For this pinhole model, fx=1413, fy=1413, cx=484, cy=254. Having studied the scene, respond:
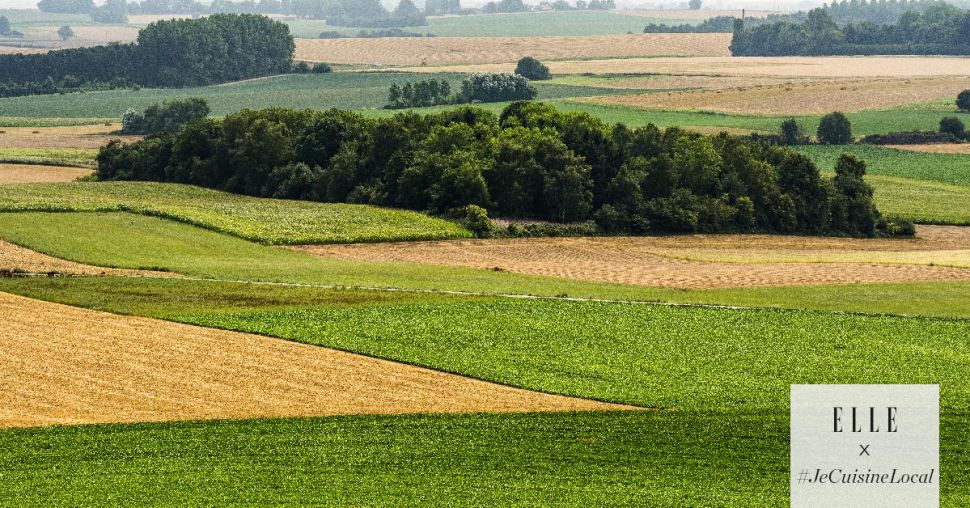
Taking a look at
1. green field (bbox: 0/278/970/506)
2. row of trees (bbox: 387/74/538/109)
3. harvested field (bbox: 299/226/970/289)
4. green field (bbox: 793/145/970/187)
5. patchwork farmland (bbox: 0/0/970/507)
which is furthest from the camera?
row of trees (bbox: 387/74/538/109)

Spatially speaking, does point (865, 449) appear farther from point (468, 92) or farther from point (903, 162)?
point (468, 92)

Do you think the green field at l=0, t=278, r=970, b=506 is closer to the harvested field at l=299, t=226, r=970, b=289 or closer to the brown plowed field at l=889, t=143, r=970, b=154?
the harvested field at l=299, t=226, r=970, b=289

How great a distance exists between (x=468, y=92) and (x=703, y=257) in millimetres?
89500

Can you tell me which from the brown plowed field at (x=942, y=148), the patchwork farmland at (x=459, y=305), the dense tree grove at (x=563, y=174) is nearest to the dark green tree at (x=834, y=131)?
the patchwork farmland at (x=459, y=305)

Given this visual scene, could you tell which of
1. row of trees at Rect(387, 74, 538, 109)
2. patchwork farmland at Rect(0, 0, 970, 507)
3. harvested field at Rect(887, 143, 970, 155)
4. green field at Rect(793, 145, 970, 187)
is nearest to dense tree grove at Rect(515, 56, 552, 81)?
row of trees at Rect(387, 74, 538, 109)

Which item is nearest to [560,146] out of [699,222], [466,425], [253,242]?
[699,222]

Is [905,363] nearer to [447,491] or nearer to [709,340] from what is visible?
[709,340]

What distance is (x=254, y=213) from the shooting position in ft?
269

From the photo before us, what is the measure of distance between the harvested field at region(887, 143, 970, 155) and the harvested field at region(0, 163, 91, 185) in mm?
67505

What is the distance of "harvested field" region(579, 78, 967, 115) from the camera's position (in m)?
150

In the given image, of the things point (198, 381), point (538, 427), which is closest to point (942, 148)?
point (198, 381)

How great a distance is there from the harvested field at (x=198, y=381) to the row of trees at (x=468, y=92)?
109035mm

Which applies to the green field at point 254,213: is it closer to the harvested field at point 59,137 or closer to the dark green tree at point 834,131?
the harvested field at point 59,137

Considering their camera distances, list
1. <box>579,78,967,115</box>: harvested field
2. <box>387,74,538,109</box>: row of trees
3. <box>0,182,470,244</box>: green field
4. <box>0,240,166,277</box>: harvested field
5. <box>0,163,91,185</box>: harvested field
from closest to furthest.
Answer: <box>0,240,166,277</box>: harvested field
<box>0,182,470,244</box>: green field
<box>0,163,91,185</box>: harvested field
<box>579,78,967,115</box>: harvested field
<box>387,74,538,109</box>: row of trees
